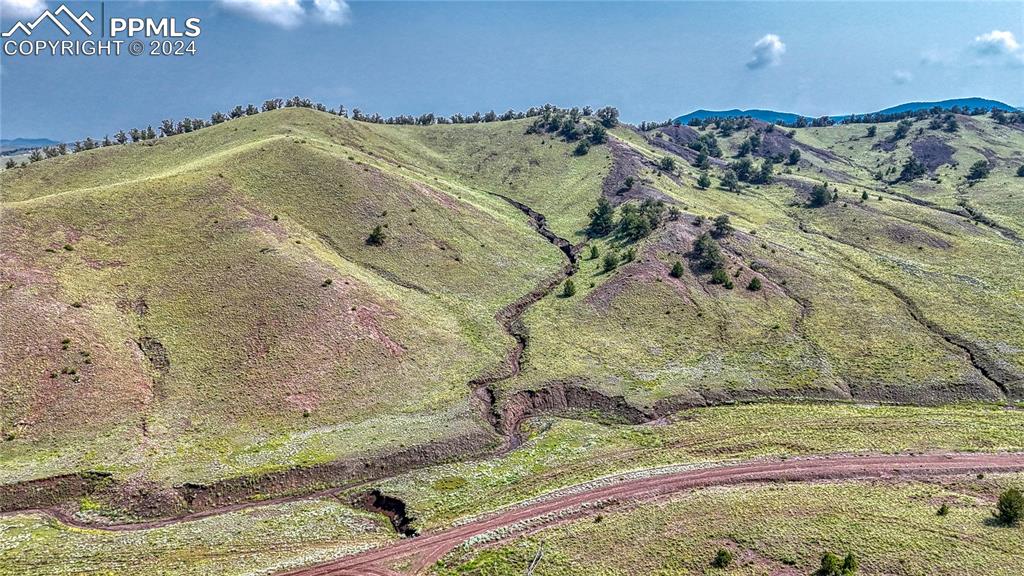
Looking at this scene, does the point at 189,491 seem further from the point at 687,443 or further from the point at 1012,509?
the point at 1012,509

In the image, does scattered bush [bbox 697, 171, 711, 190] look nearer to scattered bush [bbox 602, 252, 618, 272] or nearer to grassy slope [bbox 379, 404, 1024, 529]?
scattered bush [bbox 602, 252, 618, 272]

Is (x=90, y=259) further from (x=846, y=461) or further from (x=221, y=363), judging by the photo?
(x=846, y=461)

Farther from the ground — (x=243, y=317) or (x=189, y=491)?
(x=243, y=317)

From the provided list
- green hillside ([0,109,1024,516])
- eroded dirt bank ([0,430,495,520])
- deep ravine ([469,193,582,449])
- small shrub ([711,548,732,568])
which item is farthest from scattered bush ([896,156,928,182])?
eroded dirt bank ([0,430,495,520])

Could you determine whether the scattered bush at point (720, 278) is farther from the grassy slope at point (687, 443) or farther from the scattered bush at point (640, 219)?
the grassy slope at point (687, 443)

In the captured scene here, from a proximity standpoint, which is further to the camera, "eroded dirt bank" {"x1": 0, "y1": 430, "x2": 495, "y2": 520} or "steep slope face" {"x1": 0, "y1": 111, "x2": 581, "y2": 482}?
"steep slope face" {"x1": 0, "y1": 111, "x2": 581, "y2": 482}

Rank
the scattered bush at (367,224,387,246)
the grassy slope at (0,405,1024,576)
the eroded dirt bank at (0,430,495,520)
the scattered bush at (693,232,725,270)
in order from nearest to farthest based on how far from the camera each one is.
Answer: the grassy slope at (0,405,1024,576)
the eroded dirt bank at (0,430,495,520)
the scattered bush at (367,224,387,246)
the scattered bush at (693,232,725,270)

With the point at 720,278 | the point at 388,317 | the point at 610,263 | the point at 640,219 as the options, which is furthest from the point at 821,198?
the point at 388,317
